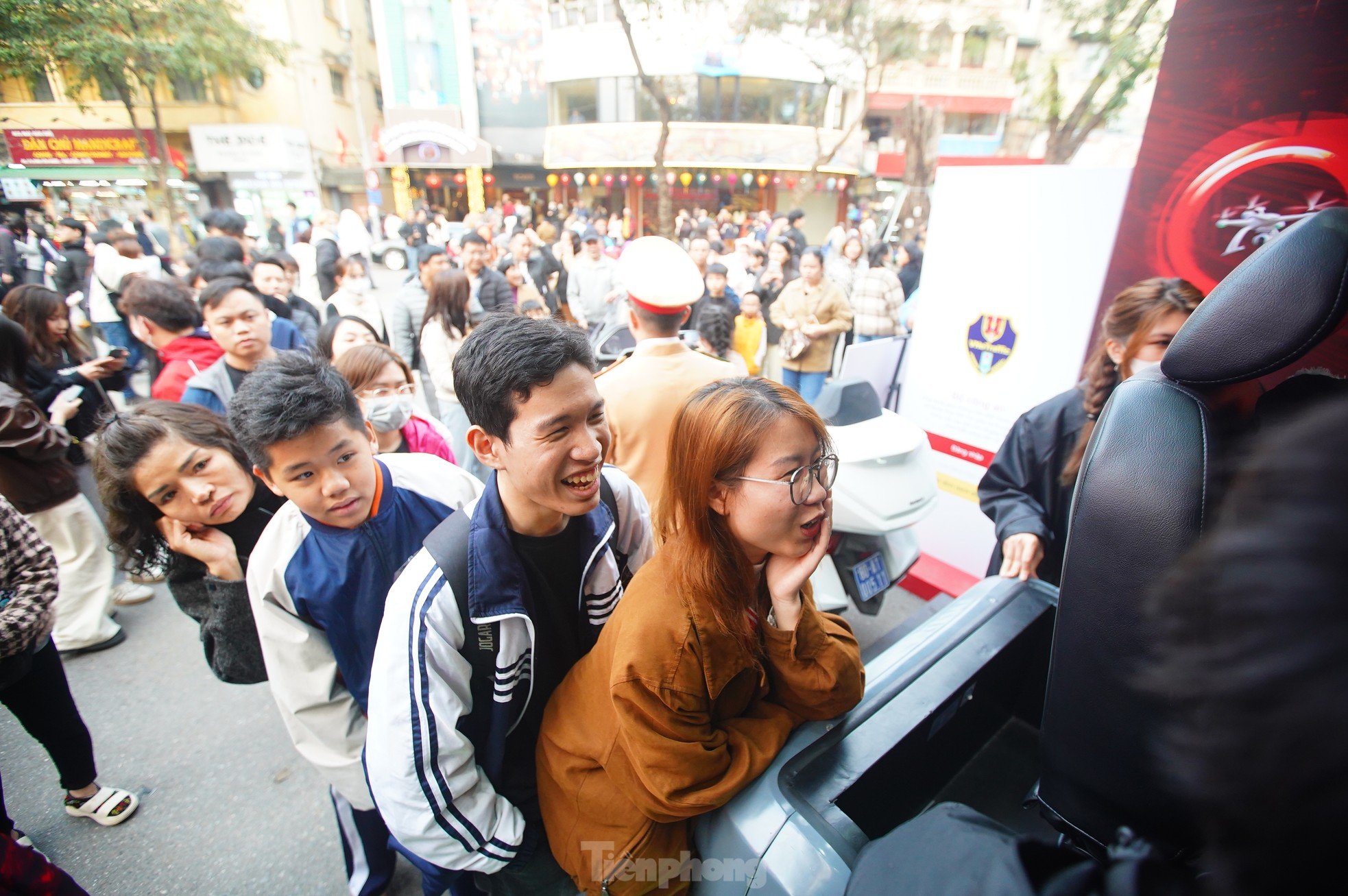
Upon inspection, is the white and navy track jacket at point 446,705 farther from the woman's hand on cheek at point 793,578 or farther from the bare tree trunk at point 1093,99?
the bare tree trunk at point 1093,99

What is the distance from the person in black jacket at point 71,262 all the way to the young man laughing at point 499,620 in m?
7.70

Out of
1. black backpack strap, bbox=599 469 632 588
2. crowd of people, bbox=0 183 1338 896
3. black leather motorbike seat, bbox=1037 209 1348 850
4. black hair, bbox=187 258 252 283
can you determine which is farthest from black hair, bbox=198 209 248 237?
black leather motorbike seat, bbox=1037 209 1348 850

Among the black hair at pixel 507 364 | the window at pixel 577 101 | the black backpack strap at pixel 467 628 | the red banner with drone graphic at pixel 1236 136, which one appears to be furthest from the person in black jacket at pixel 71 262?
the window at pixel 577 101

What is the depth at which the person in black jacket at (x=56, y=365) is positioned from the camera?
131 inches

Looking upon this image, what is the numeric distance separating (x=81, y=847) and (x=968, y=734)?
310cm

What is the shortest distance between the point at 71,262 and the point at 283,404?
24.7 feet

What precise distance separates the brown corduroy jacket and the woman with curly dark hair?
105cm

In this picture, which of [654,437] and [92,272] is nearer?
[654,437]

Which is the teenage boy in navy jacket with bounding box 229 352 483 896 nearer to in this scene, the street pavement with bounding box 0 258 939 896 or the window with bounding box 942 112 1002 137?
the street pavement with bounding box 0 258 939 896

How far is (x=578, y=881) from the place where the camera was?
1217mm

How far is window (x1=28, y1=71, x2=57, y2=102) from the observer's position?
3.02 meters

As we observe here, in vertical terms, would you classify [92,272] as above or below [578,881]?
above

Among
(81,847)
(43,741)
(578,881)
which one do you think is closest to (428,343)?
(43,741)

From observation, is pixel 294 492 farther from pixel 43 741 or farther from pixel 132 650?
pixel 132 650
